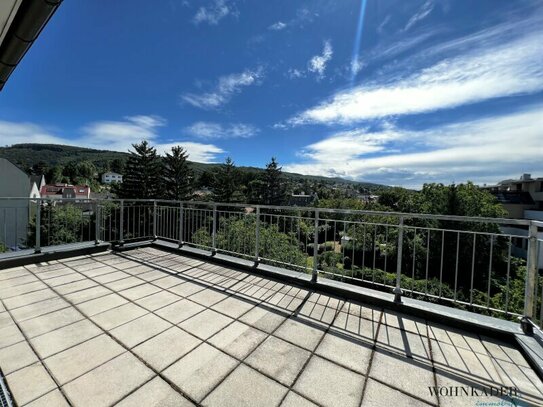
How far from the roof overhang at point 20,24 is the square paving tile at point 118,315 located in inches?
98.4

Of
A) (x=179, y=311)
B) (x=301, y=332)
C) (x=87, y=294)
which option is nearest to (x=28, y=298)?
(x=87, y=294)

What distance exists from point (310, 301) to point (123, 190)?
101 feet

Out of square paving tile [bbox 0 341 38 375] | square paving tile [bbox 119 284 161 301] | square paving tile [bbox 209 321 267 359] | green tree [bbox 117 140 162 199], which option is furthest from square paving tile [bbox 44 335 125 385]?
green tree [bbox 117 140 162 199]

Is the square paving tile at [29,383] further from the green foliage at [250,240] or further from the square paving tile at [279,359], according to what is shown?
the green foliage at [250,240]

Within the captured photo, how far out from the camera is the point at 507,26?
16.9 feet

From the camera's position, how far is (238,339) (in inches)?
80.0

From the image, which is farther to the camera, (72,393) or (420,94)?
(420,94)

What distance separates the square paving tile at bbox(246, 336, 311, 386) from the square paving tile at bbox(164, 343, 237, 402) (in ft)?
0.60

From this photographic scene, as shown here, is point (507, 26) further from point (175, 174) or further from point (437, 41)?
point (175, 174)

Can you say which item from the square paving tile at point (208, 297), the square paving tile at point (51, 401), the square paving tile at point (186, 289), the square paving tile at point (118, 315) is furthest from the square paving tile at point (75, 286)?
the square paving tile at point (51, 401)

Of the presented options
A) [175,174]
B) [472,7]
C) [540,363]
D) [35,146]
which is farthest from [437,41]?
[35,146]

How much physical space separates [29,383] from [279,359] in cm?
157

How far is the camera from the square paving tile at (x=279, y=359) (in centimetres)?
164

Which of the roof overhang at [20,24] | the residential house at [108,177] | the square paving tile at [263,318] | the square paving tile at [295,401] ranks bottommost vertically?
the square paving tile at [263,318]
